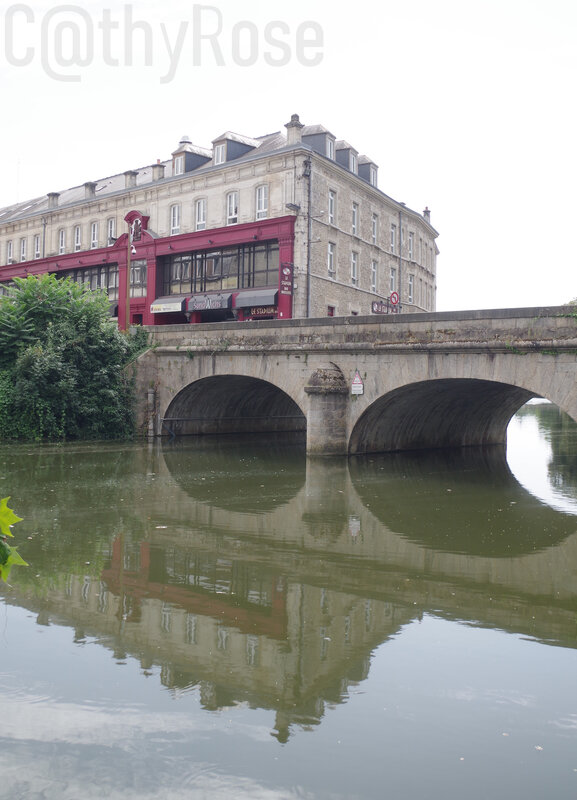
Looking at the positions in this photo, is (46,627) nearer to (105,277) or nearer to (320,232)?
(320,232)

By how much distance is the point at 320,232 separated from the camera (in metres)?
35.3

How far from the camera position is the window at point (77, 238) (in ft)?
149

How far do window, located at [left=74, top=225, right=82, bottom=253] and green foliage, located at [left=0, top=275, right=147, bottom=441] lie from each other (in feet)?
57.8

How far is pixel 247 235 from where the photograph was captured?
3634 cm

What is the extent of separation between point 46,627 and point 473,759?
424 centimetres

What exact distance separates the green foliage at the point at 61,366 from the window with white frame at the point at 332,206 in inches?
492

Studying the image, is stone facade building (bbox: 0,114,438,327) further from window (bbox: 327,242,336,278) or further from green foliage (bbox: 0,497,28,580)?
green foliage (bbox: 0,497,28,580)

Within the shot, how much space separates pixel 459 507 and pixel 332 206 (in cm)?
2476

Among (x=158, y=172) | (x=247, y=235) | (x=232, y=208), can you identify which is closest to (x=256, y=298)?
(x=247, y=235)

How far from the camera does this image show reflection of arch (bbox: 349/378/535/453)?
22328 mm

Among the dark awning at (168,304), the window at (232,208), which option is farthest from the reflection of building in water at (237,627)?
the dark awning at (168,304)

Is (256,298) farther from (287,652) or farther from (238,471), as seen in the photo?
(287,652)

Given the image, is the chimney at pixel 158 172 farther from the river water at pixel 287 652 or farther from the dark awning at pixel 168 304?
the river water at pixel 287 652

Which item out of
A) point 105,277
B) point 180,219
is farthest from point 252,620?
point 105,277
